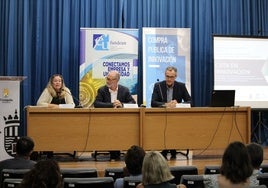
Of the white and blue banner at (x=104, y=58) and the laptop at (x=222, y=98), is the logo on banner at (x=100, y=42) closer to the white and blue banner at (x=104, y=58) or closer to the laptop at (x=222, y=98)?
the white and blue banner at (x=104, y=58)

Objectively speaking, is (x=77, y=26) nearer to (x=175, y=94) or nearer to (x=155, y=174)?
(x=175, y=94)

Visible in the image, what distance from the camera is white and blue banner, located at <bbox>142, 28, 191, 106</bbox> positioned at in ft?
26.9

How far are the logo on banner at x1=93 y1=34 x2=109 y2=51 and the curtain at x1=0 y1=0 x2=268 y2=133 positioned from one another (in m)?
0.54

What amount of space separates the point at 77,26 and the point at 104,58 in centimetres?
95

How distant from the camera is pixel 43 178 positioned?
246 cm

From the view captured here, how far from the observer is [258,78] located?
845 cm

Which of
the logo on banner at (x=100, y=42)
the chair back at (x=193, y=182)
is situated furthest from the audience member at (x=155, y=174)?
the logo on banner at (x=100, y=42)

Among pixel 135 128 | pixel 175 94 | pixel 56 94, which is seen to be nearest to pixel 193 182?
pixel 135 128

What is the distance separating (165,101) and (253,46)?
2.67 metres

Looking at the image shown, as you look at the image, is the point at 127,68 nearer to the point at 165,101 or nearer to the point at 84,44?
the point at 84,44

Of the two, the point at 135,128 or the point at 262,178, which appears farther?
the point at 135,128

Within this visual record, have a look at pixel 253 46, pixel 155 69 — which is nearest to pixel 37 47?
pixel 155 69

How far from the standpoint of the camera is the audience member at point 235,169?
267 centimetres

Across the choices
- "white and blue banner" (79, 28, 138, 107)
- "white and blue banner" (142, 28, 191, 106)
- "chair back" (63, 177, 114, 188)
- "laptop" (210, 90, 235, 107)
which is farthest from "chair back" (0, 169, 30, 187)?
"white and blue banner" (142, 28, 191, 106)
